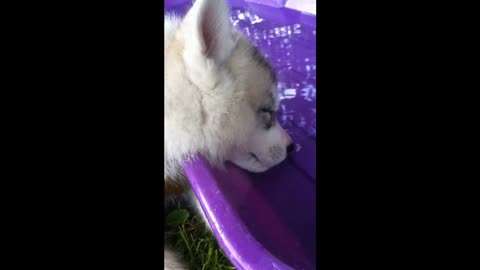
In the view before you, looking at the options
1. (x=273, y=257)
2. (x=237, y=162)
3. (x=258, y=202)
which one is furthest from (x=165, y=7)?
(x=273, y=257)

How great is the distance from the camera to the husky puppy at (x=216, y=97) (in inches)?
42.2

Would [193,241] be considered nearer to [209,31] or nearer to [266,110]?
[266,110]

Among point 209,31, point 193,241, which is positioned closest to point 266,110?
point 209,31

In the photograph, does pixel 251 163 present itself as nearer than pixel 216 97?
No

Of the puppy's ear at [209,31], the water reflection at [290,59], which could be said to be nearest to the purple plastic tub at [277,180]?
the water reflection at [290,59]

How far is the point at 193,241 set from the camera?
122 cm

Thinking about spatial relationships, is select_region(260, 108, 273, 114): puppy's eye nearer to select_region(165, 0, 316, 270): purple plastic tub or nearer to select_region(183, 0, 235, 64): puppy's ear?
select_region(165, 0, 316, 270): purple plastic tub

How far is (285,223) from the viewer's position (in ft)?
3.90

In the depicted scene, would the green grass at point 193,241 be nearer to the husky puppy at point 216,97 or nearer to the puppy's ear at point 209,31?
the husky puppy at point 216,97

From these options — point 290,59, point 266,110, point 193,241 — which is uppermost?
point 290,59

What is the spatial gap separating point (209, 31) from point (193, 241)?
1.85ft

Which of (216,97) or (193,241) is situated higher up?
(216,97)

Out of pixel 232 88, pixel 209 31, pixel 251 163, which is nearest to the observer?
pixel 209 31
